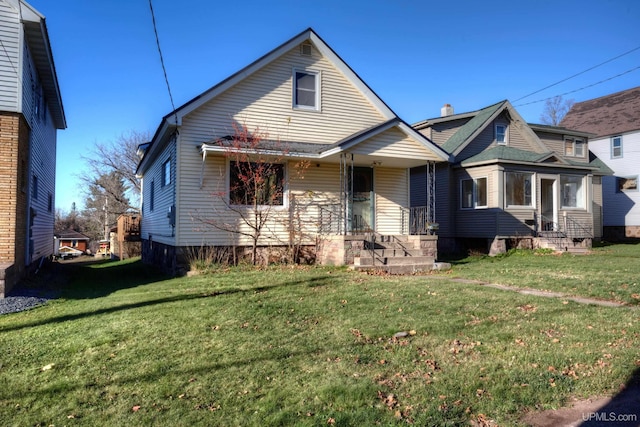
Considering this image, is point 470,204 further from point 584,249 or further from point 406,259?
point 406,259

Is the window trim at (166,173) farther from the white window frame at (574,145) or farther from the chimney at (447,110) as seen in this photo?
the white window frame at (574,145)

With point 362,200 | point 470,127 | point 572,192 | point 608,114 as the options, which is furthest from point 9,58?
point 608,114

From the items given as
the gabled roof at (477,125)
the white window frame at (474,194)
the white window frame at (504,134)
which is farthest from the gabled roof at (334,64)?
the white window frame at (504,134)

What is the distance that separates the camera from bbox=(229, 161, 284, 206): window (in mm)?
12195

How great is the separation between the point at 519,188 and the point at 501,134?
3.55 m

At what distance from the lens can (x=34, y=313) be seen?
7094mm

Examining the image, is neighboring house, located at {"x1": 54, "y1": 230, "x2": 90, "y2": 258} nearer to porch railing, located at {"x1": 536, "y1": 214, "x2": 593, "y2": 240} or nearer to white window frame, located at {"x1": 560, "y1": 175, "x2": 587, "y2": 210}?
porch railing, located at {"x1": 536, "y1": 214, "x2": 593, "y2": 240}

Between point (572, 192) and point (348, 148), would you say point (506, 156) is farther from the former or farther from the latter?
point (348, 148)

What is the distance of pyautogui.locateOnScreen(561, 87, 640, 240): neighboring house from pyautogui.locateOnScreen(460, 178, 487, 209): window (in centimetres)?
1007

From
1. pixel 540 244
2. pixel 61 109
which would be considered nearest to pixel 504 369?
pixel 540 244

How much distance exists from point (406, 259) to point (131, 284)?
6802mm

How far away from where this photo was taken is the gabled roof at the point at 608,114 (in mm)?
25719

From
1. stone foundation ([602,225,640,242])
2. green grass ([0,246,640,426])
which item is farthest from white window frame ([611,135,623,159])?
green grass ([0,246,640,426])

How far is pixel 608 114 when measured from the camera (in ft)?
90.6
